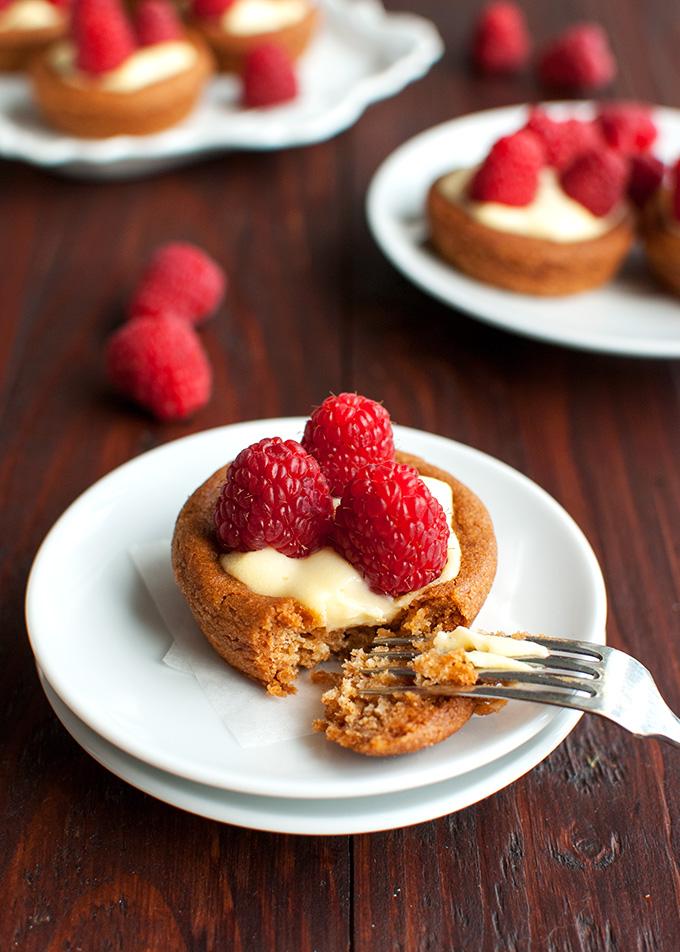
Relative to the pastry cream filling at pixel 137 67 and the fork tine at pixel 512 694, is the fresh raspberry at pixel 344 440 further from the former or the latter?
the pastry cream filling at pixel 137 67

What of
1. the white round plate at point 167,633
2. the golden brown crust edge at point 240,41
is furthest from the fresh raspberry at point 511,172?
the golden brown crust edge at point 240,41

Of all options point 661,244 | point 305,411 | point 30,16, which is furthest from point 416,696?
point 30,16

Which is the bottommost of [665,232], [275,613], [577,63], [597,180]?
[577,63]

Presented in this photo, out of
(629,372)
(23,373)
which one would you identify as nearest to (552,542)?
(629,372)

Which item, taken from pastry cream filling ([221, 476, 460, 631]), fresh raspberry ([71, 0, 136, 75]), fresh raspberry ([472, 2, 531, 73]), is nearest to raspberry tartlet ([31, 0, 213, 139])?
fresh raspberry ([71, 0, 136, 75])

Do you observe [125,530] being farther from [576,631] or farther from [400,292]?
[400,292]

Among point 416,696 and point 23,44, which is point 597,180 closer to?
point 416,696

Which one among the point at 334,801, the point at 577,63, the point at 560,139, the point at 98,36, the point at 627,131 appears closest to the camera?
the point at 334,801

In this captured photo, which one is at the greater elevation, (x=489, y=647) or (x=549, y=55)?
(x=489, y=647)
